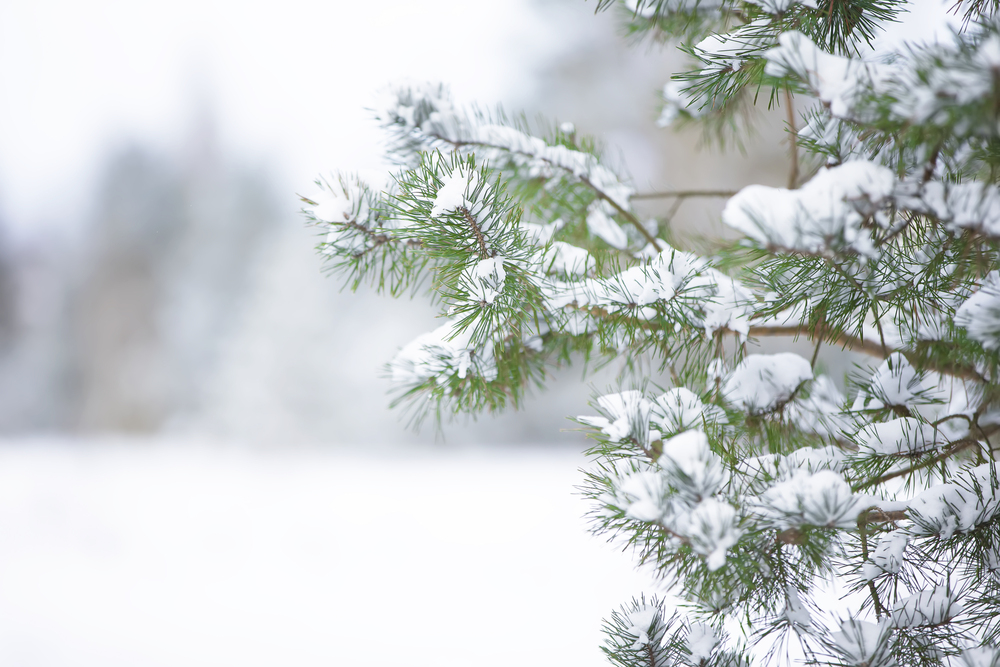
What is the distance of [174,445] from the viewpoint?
141 inches

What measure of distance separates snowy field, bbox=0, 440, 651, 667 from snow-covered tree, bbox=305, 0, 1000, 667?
124 centimetres

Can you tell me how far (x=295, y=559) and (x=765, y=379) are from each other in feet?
7.37

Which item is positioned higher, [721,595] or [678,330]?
[678,330]

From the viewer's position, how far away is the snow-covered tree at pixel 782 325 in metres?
0.35

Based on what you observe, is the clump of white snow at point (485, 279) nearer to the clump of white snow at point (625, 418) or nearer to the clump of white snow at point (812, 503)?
the clump of white snow at point (625, 418)

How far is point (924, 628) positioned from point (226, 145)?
3.86 meters

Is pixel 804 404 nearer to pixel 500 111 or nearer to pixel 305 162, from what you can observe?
pixel 500 111

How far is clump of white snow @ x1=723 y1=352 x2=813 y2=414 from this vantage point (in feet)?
1.69

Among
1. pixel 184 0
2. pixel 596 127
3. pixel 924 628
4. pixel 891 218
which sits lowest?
pixel 924 628

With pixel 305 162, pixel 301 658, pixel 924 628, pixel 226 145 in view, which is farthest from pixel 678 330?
pixel 226 145

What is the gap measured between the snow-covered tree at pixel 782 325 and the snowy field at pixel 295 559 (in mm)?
1238

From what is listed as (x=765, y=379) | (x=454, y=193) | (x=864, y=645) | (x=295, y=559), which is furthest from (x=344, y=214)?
(x=295, y=559)

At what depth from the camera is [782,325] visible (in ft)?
1.87

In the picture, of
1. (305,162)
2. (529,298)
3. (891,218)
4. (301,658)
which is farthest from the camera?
(305,162)
